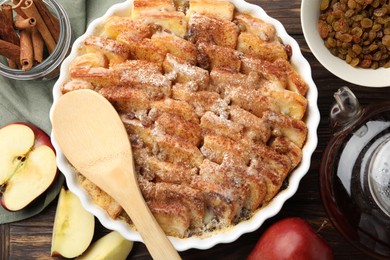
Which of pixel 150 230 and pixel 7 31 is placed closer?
pixel 150 230

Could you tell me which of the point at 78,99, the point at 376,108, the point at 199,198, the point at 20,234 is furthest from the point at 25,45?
the point at 376,108

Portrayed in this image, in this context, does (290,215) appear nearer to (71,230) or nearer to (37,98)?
(71,230)

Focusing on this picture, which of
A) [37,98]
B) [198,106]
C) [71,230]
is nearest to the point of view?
[198,106]

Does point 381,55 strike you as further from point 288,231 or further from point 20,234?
point 20,234

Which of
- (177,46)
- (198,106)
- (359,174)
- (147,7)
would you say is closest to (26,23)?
(147,7)

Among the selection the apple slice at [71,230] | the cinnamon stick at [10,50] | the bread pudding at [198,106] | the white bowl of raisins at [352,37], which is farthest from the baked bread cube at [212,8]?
the apple slice at [71,230]

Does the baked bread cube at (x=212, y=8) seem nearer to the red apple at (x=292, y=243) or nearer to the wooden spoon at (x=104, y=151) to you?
the wooden spoon at (x=104, y=151)
